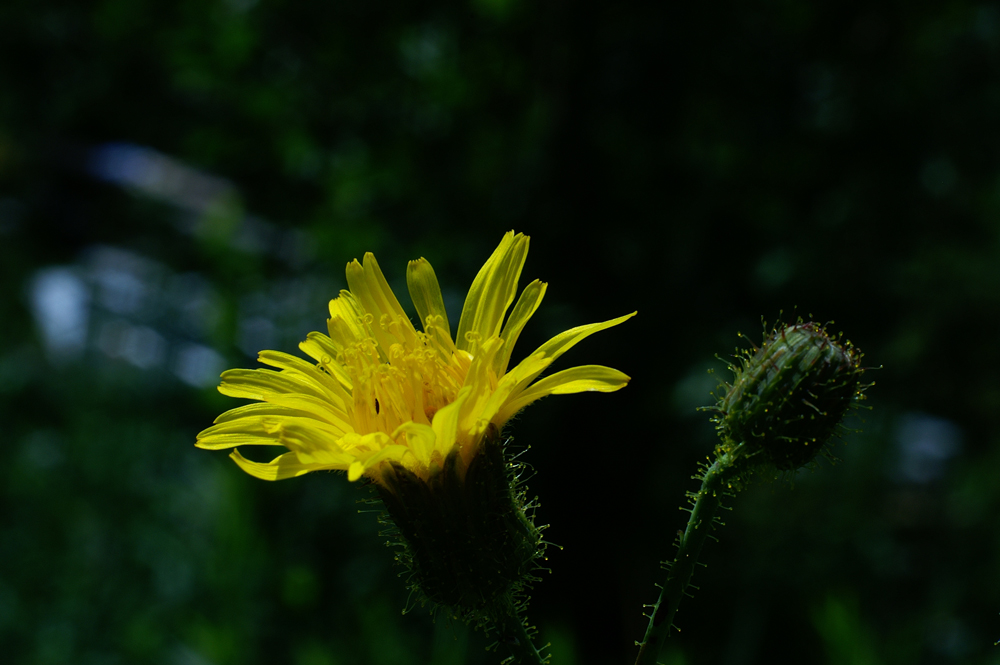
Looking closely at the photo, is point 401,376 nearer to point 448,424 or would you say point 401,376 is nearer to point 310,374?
point 310,374

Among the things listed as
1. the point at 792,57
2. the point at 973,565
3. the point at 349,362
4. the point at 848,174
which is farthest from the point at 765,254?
the point at 349,362

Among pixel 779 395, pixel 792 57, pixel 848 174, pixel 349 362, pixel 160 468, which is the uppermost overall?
pixel 792 57

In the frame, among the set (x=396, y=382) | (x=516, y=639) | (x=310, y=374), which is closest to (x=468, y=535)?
(x=516, y=639)

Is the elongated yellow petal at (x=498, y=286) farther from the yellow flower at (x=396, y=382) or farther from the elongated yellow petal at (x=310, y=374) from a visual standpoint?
the elongated yellow petal at (x=310, y=374)

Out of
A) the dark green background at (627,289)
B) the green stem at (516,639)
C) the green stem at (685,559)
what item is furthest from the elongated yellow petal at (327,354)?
the dark green background at (627,289)

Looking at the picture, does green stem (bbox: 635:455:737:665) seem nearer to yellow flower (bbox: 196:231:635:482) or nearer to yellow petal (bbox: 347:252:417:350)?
yellow flower (bbox: 196:231:635:482)

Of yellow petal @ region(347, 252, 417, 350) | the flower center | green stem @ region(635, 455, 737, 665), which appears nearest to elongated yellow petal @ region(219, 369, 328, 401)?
the flower center

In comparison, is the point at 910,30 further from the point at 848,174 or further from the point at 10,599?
the point at 10,599
